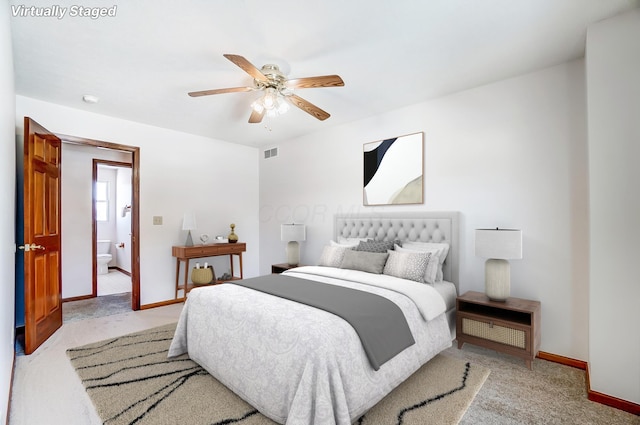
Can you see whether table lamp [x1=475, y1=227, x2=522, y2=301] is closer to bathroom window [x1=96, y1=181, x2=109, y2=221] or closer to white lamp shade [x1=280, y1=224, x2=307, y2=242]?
white lamp shade [x1=280, y1=224, x2=307, y2=242]

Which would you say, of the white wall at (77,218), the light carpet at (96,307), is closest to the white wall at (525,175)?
the light carpet at (96,307)

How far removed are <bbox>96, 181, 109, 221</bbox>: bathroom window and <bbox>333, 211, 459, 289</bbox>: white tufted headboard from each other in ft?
19.4

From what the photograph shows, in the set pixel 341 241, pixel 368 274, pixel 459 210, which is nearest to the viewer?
pixel 368 274

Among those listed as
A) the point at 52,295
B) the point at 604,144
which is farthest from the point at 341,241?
the point at 52,295

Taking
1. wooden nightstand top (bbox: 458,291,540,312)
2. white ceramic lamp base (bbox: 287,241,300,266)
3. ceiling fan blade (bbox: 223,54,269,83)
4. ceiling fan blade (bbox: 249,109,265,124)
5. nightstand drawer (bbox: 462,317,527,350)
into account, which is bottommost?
nightstand drawer (bbox: 462,317,527,350)

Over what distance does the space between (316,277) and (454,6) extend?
247 cm

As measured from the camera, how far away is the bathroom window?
23.5 feet

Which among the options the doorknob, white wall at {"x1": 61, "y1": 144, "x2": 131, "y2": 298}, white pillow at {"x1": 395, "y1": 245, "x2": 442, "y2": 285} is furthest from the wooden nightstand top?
white wall at {"x1": 61, "y1": 144, "x2": 131, "y2": 298}

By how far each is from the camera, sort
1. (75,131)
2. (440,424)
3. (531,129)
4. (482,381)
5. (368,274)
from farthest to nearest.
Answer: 1. (75,131)
2. (368,274)
3. (531,129)
4. (482,381)
5. (440,424)

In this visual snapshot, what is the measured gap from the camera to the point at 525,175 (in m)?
2.91

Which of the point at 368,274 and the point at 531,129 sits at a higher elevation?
the point at 531,129

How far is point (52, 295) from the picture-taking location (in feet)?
11.3

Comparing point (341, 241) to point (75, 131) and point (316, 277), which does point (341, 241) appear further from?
point (75, 131)

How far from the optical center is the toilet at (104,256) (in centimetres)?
669
